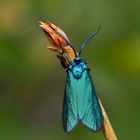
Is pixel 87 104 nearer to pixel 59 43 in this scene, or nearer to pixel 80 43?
pixel 59 43

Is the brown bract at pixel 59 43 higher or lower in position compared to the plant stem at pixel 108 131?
higher

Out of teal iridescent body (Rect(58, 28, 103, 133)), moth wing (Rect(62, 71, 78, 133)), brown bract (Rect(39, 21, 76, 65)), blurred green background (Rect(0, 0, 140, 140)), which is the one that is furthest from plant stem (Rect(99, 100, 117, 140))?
blurred green background (Rect(0, 0, 140, 140))

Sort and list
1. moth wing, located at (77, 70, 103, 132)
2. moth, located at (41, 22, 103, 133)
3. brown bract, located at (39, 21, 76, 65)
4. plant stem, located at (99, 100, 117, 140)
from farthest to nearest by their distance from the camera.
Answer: moth wing, located at (77, 70, 103, 132)
moth, located at (41, 22, 103, 133)
brown bract, located at (39, 21, 76, 65)
plant stem, located at (99, 100, 117, 140)

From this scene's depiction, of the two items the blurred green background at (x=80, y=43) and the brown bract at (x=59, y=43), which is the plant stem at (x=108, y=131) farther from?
the blurred green background at (x=80, y=43)

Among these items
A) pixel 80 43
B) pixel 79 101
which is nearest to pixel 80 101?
pixel 79 101

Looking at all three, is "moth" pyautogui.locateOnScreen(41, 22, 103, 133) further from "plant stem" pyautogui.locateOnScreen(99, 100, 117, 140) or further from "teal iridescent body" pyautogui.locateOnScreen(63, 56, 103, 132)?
"plant stem" pyautogui.locateOnScreen(99, 100, 117, 140)

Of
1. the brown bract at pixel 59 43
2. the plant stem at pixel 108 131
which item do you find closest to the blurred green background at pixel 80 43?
the brown bract at pixel 59 43

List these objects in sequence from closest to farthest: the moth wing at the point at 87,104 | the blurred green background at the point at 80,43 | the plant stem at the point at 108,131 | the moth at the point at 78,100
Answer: the plant stem at the point at 108,131 → the moth at the point at 78,100 → the moth wing at the point at 87,104 → the blurred green background at the point at 80,43
